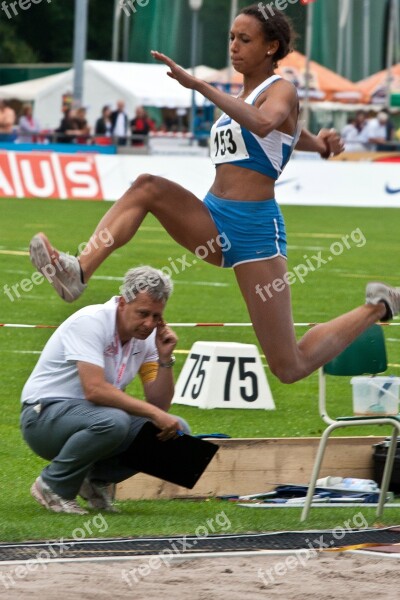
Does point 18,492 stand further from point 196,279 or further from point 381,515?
point 196,279

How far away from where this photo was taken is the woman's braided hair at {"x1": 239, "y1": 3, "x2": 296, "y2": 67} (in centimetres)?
693

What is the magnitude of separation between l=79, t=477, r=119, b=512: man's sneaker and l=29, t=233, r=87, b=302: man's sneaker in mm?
1152

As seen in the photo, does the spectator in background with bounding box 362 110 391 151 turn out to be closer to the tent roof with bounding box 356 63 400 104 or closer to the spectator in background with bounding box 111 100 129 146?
the tent roof with bounding box 356 63 400 104

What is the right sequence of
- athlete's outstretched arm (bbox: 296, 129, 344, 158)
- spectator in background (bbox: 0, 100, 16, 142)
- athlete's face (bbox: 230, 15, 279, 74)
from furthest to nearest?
spectator in background (bbox: 0, 100, 16, 142)
athlete's outstretched arm (bbox: 296, 129, 344, 158)
athlete's face (bbox: 230, 15, 279, 74)

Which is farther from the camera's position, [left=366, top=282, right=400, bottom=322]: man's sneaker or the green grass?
[left=366, top=282, right=400, bottom=322]: man's sneaker

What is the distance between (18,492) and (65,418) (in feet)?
2.62

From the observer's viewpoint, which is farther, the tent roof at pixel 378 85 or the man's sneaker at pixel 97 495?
the tent roof at pixel 378 85

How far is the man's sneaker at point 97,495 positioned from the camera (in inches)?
288

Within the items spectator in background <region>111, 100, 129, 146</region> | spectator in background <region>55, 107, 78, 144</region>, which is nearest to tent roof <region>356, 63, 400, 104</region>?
spectator in background <region>111, 100, 129, 146</region>

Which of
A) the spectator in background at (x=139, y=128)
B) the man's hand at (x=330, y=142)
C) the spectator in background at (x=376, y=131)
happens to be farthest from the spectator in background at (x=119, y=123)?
the man's hand at (x=330, y=142)

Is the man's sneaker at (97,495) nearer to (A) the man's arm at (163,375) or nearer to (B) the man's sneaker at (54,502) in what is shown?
(B) the man's sneaker at (54,502)

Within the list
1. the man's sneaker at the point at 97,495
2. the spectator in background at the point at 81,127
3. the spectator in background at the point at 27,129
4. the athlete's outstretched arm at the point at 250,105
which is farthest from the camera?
the spectator in background at the point at 27,129

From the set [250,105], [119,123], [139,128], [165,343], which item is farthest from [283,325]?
[139,128]

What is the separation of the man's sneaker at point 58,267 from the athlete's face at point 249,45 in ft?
4.17
